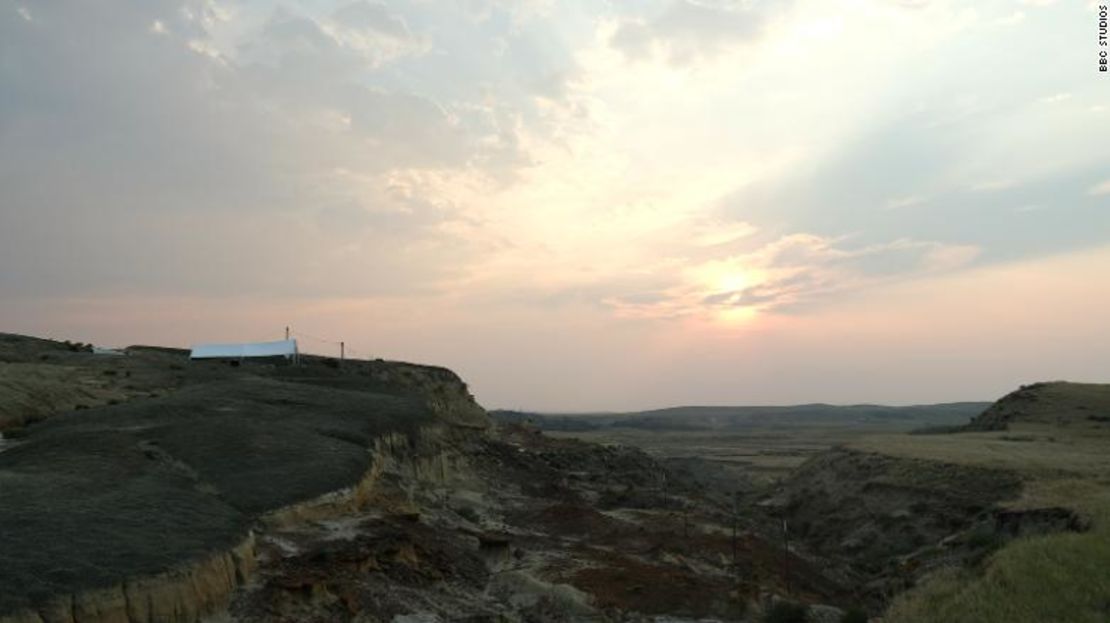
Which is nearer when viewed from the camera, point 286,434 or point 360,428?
point 286,434

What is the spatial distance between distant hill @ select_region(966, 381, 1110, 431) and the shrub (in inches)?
1906

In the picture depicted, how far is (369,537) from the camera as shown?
23.0 metres

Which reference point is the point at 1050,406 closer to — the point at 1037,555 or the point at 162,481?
the point at 1037,555

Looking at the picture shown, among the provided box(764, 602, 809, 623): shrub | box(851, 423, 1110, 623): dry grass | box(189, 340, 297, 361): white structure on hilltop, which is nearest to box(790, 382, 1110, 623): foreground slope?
box(851, 423, 1110, 623): dry grass

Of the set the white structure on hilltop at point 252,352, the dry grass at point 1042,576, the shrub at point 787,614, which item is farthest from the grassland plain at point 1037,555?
the white structure on hilltop at point 252,352

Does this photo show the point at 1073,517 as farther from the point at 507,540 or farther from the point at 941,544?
the point at 507,540

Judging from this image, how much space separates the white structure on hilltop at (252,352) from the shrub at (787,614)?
54.8 metres

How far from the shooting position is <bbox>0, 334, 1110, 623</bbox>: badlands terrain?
17031 mm

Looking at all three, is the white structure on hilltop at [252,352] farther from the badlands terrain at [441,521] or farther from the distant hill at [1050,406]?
the distant hill at [1050,406]

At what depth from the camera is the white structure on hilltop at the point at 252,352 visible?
69.9 meters

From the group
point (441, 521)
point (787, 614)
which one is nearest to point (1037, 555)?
point (787, 614)

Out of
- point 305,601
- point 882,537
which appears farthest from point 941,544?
point 305,601

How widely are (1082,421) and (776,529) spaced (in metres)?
31.2

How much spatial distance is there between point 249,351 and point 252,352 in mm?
457
